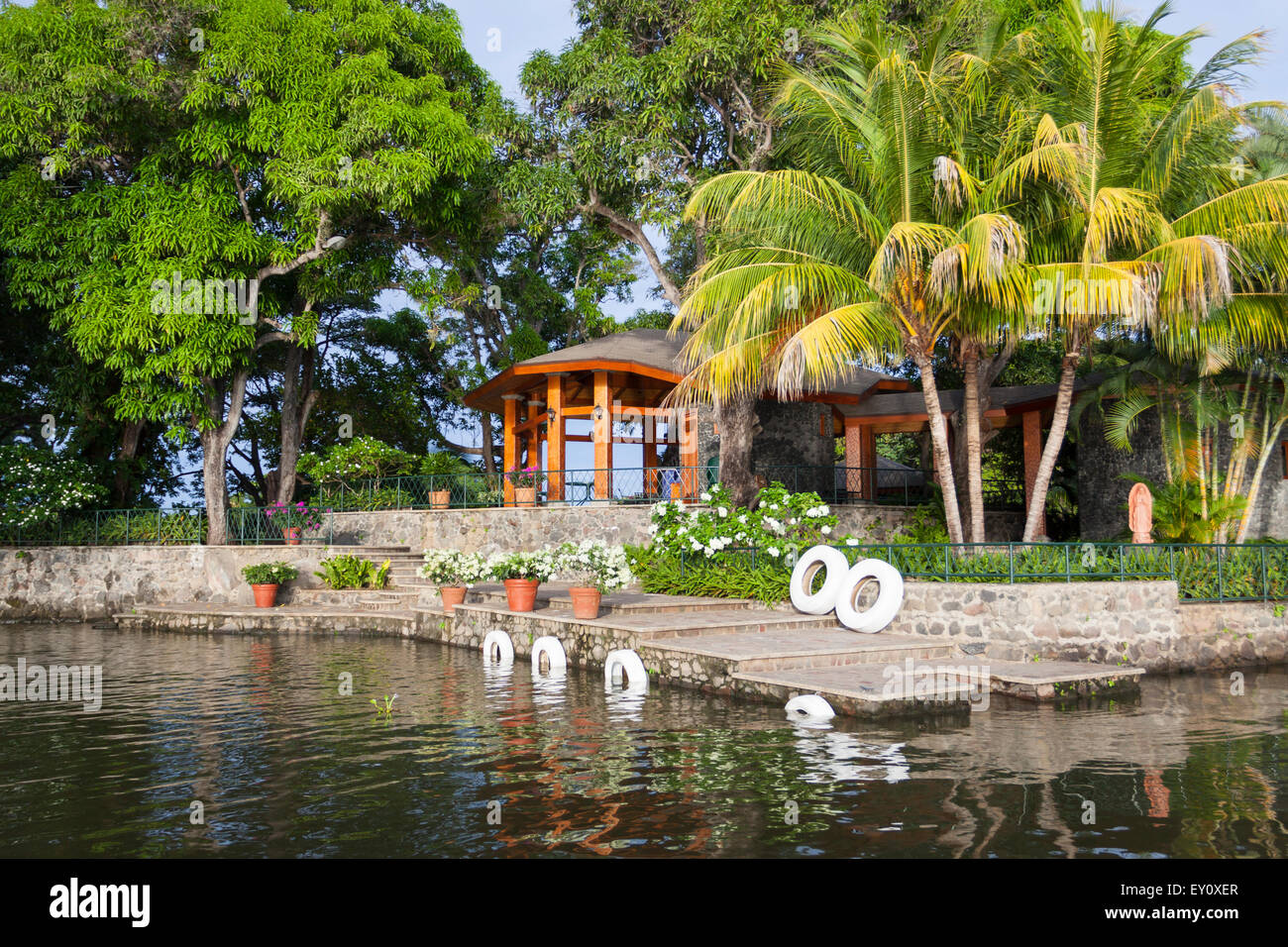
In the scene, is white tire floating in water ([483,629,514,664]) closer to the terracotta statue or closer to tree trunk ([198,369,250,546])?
the terracotta statue

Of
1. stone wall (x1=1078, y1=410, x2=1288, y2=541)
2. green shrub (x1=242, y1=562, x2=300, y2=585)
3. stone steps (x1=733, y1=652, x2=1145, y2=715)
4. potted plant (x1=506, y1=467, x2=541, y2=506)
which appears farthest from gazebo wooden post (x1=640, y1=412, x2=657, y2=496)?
stone steps (x1=733, y1=652, x2=1145, y2=715)

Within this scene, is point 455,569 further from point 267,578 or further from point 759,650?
point 759,650

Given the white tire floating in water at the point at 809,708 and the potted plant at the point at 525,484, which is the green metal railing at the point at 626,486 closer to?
the potted plant at the point at 525,484

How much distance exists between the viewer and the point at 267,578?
20172mm

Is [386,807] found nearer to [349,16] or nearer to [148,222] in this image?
[148,222]

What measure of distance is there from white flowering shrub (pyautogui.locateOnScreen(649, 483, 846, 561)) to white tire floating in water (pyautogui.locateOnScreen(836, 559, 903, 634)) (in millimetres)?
1623

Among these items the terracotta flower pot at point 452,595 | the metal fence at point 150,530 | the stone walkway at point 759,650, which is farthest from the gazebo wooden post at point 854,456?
the metal fence at point 150,530

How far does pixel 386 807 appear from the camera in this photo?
6.59m

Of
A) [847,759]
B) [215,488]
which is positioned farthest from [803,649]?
[215,488]

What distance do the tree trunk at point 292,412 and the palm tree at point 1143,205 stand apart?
63.3ft

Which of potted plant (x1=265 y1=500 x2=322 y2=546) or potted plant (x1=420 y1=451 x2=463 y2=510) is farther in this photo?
potted plant (x1=420 y1=451 x2=463 y2=510)

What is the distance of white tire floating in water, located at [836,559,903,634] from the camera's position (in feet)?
41.4

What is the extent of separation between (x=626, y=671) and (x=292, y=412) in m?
17.9
